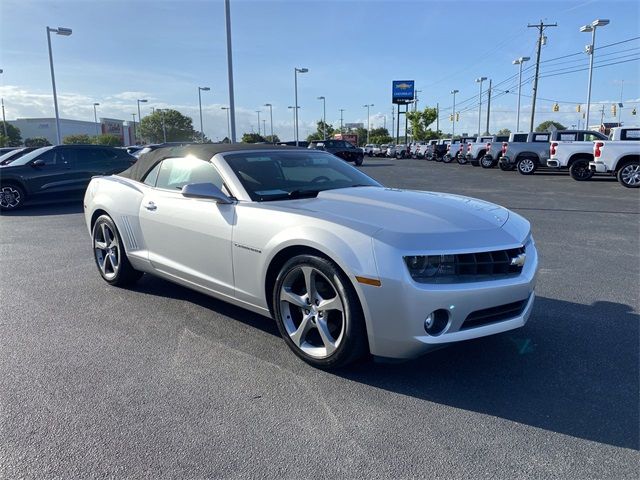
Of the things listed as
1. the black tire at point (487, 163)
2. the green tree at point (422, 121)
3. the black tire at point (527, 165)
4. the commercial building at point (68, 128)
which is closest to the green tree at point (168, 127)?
the commercial building at point (68, 128)

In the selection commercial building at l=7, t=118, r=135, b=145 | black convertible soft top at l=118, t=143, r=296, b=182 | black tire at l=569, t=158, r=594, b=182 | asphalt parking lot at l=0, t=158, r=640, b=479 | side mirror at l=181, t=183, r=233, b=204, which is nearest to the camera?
asphalt parking lot at l=0, t=158, r=640, b=479

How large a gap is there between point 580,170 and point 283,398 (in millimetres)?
18601

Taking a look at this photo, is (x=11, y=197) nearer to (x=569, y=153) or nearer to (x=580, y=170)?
(x=569, y=153)

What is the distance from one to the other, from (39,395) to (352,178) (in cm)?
305

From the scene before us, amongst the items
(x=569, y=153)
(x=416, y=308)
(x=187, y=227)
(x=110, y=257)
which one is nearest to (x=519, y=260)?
(x=416, y=308)

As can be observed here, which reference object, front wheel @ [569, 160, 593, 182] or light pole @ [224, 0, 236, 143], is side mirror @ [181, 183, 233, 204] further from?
front wheel @ [569, 160, 593, 182]

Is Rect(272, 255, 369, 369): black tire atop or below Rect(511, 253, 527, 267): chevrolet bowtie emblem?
below

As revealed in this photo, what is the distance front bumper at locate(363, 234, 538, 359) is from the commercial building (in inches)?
4590

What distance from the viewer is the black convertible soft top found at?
4.39 m

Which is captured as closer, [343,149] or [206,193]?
[206,193]

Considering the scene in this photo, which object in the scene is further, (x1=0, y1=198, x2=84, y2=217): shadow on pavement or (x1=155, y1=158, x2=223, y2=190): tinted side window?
(x1=0, y1=198, x2=84, y2=217): shadow on pavement

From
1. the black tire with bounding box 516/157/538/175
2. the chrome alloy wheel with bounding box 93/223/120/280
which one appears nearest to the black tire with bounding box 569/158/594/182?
the black tire with bounding box 516/157/538/175

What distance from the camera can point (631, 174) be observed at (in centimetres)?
1521

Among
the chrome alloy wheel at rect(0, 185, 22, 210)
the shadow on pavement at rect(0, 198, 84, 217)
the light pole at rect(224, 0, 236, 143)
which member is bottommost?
the shadow on pavement at rect(0, 198, 84, 217)
